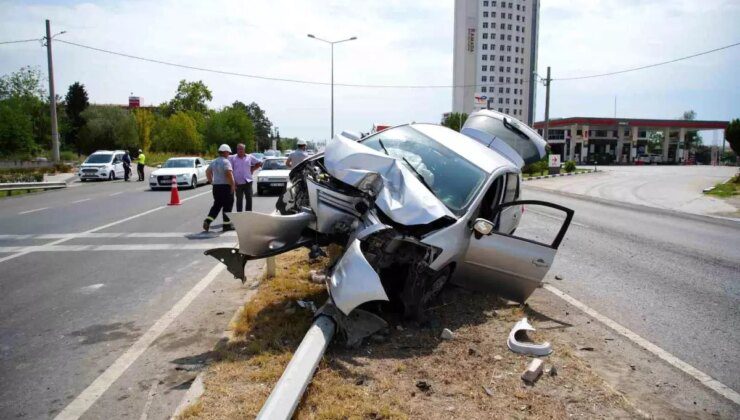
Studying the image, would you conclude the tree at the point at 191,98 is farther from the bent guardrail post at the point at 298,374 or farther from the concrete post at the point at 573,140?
the bent guardrail post at the point at 298,374

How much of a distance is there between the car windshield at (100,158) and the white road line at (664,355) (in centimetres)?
2914

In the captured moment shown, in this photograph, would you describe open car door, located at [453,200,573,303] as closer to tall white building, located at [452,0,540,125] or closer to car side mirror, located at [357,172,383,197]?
car side mirror, located at [357,172,383,197]

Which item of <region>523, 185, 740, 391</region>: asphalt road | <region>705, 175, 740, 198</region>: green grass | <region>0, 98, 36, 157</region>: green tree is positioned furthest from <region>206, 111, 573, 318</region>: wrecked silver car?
<region>0, 98, 36, 157</region>: green tree

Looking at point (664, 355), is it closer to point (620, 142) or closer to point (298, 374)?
point (298, 374)

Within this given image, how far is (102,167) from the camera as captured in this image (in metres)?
28.4

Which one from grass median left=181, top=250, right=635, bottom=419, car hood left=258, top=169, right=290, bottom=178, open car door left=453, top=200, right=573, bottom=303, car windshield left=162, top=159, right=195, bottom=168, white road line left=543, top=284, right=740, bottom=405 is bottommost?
white road line left=543, top=284, right=740, bottom=405

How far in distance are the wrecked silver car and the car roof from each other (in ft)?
0.08

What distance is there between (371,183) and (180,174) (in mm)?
19378

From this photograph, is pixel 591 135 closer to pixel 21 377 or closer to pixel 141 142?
pixel 141 142

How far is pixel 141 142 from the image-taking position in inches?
2623

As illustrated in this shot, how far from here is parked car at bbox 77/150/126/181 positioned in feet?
92.6

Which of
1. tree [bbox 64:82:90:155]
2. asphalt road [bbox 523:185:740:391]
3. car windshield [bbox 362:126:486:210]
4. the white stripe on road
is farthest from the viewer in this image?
tree [bbox 64:82:90:155]

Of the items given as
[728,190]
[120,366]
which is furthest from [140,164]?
[728,190]

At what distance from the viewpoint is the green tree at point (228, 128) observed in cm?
7681
